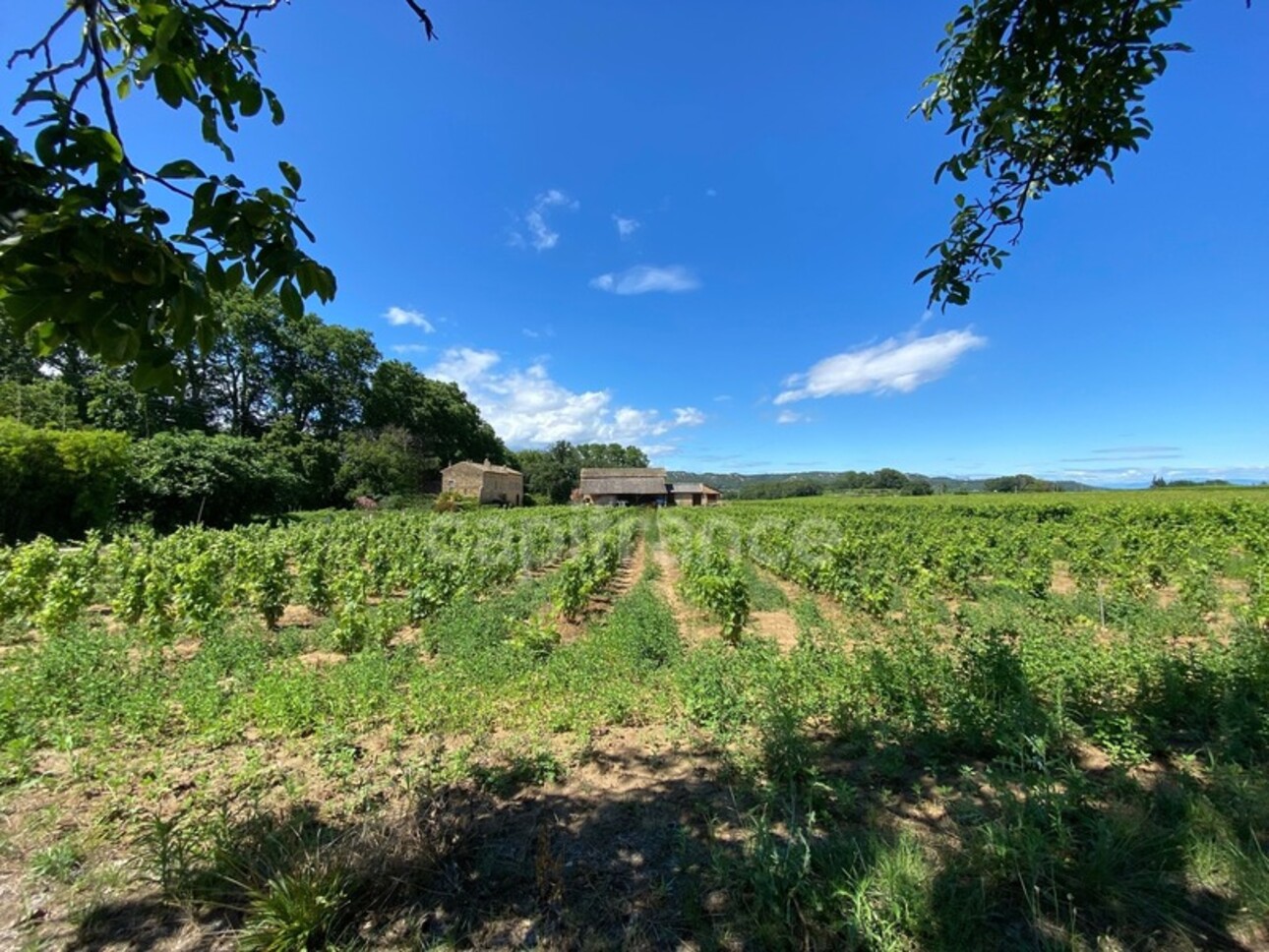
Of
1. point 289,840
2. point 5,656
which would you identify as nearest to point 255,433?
point 5,656

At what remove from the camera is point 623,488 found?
68625 millimetres

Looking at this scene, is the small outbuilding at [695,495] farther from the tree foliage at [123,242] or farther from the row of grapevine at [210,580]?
the tree foliage at [123,242]

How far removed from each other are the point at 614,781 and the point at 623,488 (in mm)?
64951

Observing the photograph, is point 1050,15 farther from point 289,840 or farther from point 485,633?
point 485,633

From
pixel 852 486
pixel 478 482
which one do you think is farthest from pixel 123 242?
pixel 852 486

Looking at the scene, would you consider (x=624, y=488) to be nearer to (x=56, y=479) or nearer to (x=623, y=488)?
(x=623, y=488)

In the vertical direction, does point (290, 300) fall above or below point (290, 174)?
below

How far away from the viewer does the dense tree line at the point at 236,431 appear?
1686 cm

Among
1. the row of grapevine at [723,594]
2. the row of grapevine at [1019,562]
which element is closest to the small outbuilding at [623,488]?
the row of grapevine at [1019,562]

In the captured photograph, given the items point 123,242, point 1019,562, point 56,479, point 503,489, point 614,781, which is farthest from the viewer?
point 503,489

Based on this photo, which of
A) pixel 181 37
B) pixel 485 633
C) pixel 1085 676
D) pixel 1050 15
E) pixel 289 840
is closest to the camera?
pixel 181 37

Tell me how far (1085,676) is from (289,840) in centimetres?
619

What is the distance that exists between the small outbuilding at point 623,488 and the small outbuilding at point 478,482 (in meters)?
13.1

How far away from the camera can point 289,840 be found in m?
2.81
